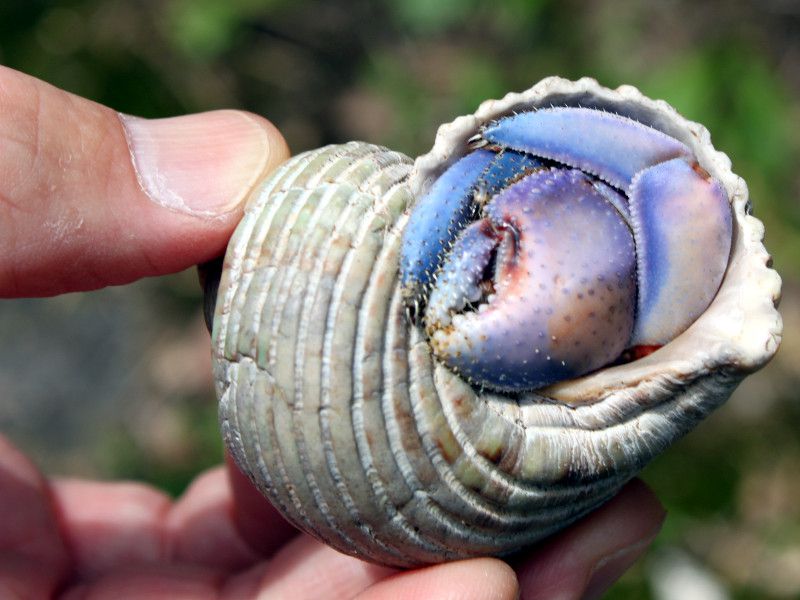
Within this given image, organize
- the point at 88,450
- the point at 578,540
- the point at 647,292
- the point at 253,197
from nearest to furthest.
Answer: the point at 647,292 < the point at 253,197 < the point at 578,540 < the point at 88,450

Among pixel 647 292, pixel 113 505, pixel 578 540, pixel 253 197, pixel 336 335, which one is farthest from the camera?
pixel 113 505

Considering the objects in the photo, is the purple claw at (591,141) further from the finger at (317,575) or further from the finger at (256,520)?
the finger at (256,520)

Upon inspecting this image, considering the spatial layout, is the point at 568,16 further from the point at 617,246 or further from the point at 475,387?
the point at 475,387

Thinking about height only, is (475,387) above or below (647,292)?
below

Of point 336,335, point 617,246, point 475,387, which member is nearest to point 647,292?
point 617,246

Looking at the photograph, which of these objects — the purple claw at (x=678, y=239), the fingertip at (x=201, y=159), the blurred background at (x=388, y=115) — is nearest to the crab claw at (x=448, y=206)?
the purple claw at (x=678, y=239)

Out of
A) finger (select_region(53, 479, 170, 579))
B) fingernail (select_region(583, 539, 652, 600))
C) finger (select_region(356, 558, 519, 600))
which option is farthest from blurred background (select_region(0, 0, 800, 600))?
finger (select_region(356, 558, 519, 600))

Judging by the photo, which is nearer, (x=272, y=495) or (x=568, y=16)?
(x=272, y=495)
